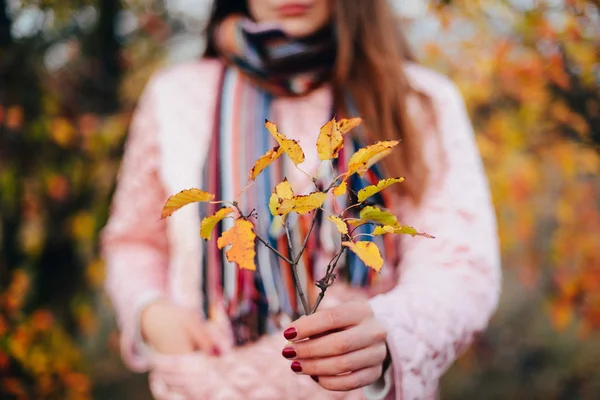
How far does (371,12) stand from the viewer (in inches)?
36.8

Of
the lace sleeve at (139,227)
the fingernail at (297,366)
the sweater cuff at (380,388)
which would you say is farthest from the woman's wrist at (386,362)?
the lace sleeve at (139,227)

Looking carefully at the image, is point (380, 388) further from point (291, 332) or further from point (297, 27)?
point (297, 27)

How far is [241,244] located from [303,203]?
0.06m

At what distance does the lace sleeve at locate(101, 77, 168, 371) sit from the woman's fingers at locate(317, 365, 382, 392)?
0.41 m

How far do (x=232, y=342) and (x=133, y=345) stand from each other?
→ 0.15m

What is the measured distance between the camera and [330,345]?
0.52m

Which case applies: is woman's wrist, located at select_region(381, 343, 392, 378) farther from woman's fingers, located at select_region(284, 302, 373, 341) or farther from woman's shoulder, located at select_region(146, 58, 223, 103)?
woman's shoulder, located at select_region(146, 58, 223, 103)

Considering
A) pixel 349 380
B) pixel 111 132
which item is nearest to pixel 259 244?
pixel 349 380

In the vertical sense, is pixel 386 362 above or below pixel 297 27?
below

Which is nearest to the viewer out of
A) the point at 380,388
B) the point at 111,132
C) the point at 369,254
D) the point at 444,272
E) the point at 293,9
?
the point at 369,254

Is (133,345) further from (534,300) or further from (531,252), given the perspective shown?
(534,300)

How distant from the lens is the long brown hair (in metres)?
0.83

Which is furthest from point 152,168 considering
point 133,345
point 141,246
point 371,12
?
point 371,12

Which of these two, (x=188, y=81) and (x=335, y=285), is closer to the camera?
(x=335, y=285)
